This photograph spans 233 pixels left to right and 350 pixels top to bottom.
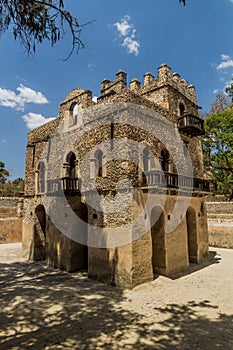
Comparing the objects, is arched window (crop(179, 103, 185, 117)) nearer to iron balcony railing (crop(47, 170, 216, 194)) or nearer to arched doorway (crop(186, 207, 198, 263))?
iron balcony railing (crop(47, 170, 216, 194))

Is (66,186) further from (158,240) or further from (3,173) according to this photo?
(3,173)

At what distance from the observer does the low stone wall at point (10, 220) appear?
2241 cm

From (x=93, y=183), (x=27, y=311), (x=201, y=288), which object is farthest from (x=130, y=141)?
(x=27, y=311)

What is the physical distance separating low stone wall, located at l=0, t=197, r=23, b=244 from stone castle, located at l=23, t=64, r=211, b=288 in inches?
320

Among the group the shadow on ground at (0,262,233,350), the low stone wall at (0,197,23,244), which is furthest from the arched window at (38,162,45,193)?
the low stone wall at (0,197,23,244)

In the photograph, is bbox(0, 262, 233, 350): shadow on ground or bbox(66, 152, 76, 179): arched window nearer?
bbox(0, 262, 233, 350): shadow on ground

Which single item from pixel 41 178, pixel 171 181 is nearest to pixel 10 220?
pixel 41 178

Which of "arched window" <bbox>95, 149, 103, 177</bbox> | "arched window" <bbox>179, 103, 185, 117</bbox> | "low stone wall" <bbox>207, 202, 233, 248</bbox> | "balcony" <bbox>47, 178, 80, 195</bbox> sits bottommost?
"low stone wall" <bbox>207, 202, 233, 248</bbox>

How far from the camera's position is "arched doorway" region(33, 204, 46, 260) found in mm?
15180

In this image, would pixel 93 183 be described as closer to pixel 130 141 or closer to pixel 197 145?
pixel 130 141

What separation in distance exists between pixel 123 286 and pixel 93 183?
16.5 feet

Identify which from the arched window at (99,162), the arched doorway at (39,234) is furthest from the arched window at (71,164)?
the arched doorway at (39,234)

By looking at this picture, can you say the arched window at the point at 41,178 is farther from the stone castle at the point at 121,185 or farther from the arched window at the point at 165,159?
the arched window at the point at 165,159

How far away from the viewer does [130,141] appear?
10.8 metres
